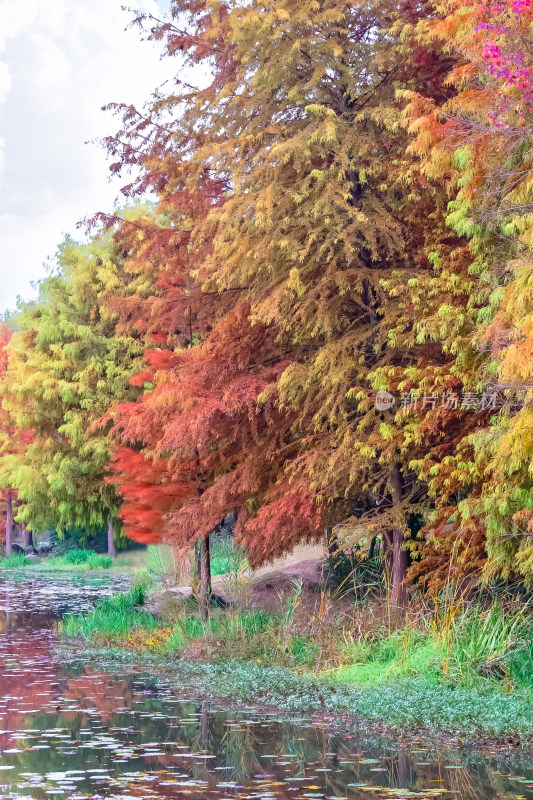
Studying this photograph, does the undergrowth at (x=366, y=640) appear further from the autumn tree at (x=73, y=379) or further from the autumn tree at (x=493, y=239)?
the autumn tree at (x=73, y=379)

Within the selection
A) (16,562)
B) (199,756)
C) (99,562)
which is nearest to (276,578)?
(199,756)


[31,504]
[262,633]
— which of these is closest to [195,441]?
[262,633]

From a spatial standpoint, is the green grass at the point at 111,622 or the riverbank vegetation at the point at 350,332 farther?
the green grass at the point at 111,622

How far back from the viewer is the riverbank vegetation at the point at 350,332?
1100 cm

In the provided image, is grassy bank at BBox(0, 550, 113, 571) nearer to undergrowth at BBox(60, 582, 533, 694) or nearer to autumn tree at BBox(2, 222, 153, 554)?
autumn tree at BBox(2, 222, 153, 554)

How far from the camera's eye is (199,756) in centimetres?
867

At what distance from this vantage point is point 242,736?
9.60 meters

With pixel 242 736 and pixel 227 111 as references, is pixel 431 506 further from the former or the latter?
pixel 227 111

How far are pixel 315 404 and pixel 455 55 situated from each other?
17.9 feet

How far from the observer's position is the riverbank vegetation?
11.0 meters

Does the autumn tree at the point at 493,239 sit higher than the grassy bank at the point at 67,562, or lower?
higher

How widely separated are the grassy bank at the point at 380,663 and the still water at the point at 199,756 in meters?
0.56

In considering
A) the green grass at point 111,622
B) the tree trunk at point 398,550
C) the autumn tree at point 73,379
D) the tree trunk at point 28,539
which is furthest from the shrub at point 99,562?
the tree trunk at point 398,550

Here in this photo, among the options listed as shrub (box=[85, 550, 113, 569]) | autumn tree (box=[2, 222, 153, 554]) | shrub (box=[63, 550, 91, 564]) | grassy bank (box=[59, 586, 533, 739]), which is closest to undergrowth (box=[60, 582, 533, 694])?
grassy bank (box=[59, 586, 533, 739])
